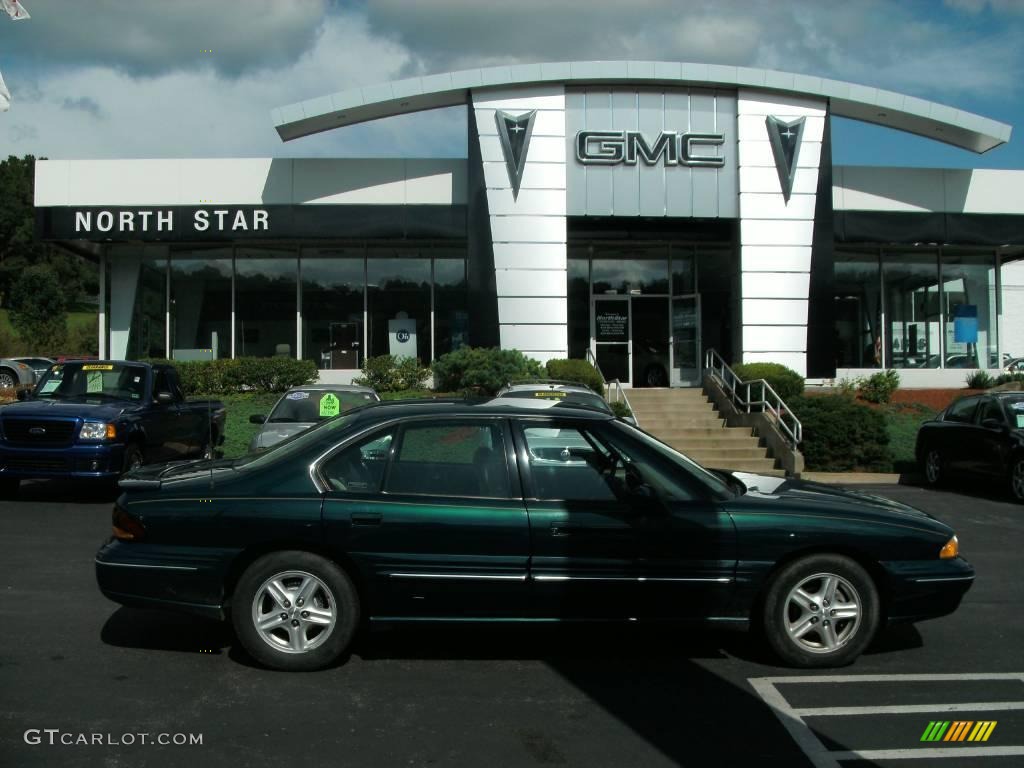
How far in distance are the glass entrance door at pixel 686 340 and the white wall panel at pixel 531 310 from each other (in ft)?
12.9

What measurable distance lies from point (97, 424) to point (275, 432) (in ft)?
6.91

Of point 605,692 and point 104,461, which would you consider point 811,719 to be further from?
point 104,461

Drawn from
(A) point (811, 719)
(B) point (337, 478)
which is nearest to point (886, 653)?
(A) point (811, 719)

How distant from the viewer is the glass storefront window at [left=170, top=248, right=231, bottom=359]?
23.1 metres

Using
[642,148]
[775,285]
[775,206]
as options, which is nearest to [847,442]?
[775,285]

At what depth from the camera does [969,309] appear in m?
24.3

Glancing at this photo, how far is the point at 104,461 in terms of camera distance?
11133mm

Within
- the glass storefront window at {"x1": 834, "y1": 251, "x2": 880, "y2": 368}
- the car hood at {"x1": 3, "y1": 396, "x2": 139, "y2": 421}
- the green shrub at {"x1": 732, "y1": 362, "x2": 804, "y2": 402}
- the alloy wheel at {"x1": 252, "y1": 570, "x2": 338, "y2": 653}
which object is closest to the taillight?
the alloy wheel at {"x1": 252, "y1": 570, "x2": 338, "y2": 653}

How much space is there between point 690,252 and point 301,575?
19438 millimetres

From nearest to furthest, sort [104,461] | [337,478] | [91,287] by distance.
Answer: [337,478] → [104,461] → [91,287]

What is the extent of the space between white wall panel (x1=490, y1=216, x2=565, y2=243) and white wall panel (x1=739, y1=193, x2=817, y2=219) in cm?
417

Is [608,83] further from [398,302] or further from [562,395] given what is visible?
[562,395]

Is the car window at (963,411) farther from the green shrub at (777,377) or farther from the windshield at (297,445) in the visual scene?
the windshield at (297,445)

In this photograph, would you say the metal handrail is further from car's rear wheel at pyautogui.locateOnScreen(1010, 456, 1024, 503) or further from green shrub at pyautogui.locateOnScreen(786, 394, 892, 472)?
car's rear wheel at pyautogui.locateOnScreen(1010, 456, 1024, 503)
